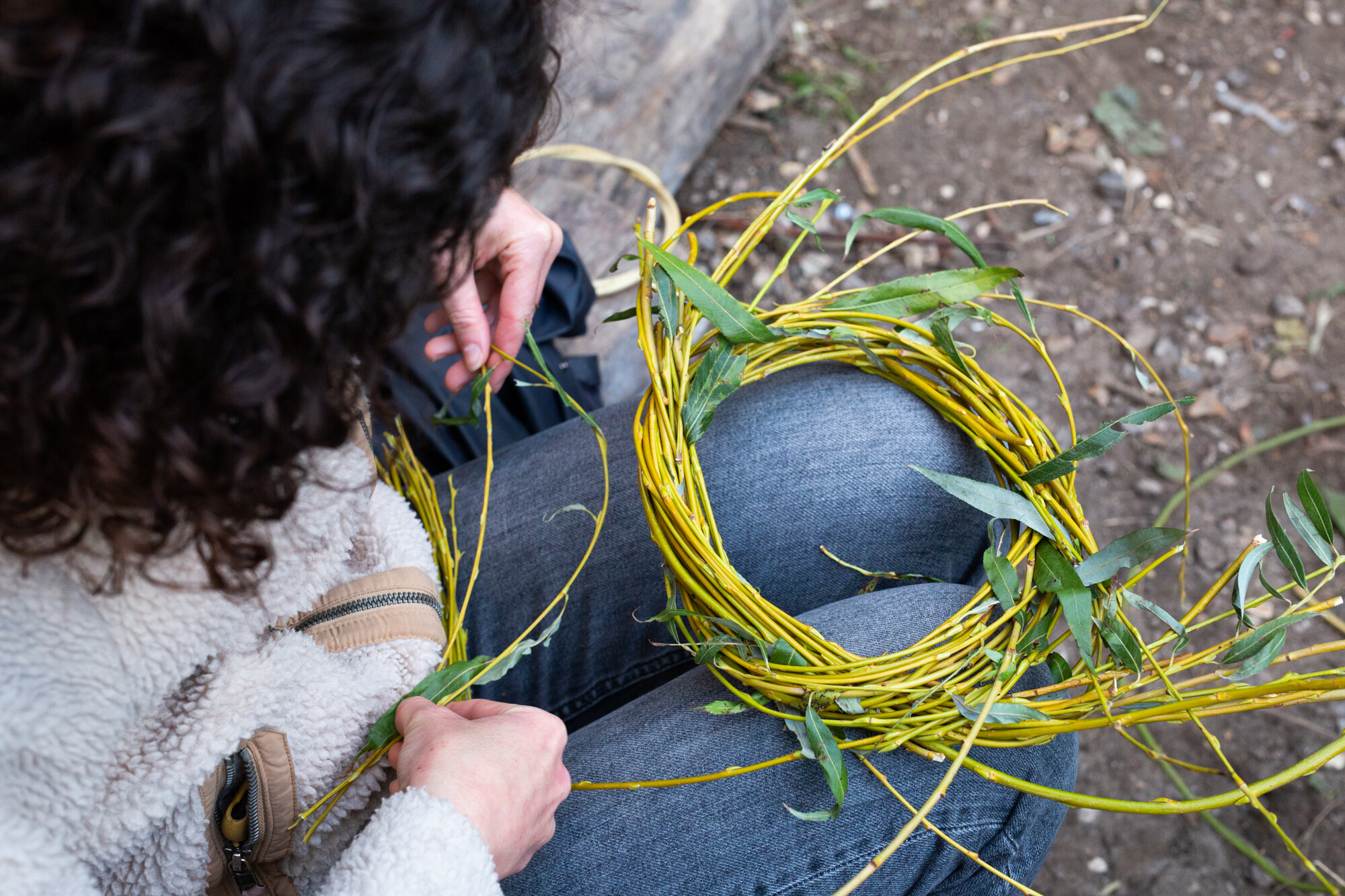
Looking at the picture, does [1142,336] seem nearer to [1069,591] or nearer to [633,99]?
[633,99]

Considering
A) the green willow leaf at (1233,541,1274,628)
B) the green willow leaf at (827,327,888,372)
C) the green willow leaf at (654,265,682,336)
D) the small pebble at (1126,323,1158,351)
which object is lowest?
the small pebble at (1126,323,1158,351)

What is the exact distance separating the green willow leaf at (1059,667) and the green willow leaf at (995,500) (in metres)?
0.11

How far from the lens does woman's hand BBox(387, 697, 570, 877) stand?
0.65m

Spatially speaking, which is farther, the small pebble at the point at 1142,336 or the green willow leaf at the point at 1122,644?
the small pebble at the point at 1142,336

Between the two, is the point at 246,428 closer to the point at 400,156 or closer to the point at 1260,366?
→ the point at 400,156

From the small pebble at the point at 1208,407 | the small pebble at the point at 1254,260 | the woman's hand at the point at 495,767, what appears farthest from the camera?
the small pebble at the point at 1254,260

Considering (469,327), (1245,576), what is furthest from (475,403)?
(1245,576)

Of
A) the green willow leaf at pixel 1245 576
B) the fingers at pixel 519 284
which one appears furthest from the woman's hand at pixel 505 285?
the green willow leaf at pixel 1245 576

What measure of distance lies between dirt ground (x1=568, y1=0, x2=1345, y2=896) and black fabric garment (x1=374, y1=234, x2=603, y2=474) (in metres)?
0.23

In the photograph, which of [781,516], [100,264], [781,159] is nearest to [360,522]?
[100,264]

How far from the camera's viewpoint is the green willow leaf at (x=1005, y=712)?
691mm

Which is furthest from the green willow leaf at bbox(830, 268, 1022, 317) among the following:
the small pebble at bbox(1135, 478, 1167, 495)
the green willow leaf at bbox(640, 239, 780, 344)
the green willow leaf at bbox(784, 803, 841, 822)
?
the small pebble at bbox(1135, 478, 1167, 495)

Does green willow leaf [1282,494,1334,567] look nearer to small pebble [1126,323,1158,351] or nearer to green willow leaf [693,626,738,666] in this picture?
green willow leaf [693,626,738,666]

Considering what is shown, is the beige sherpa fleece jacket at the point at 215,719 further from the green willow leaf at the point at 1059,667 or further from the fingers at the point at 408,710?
the green willow leaf at the point at 1059,667
